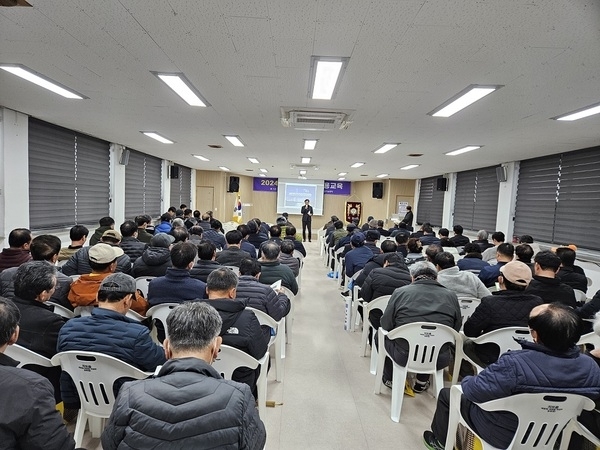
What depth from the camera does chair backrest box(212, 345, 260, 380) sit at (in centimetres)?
204

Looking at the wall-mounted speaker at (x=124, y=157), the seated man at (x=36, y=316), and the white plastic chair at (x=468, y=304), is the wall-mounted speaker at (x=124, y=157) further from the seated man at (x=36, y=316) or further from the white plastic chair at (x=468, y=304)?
the white plastic chair at (x=468, y=304)

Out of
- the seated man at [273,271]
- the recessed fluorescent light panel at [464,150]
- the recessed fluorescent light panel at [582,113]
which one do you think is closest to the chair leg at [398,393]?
the seated man at [273,271]

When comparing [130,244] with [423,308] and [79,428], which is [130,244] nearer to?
[79,428]

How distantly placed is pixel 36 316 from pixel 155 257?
149 centimetres

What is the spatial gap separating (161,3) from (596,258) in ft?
22.9

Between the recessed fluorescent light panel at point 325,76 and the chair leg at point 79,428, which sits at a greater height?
the recessed fluorescent light panel at point 325,76

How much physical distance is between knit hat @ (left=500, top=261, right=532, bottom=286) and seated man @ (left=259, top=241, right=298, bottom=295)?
2.14 meters

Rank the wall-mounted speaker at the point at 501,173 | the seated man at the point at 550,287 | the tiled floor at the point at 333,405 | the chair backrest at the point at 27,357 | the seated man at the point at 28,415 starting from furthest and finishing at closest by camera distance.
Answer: the wall-mounted speaker at the point at 501,173
the seated man at the point at 550,287
the tiled floor at the point at 333,405
the chair backrest at the point at 27,357
the seated man at the point at 28,415

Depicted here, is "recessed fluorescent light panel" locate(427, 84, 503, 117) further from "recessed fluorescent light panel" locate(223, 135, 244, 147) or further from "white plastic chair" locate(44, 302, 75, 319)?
"white plastic chair" locate(44, 302, 75, 319)

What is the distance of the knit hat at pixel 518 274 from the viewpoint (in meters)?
2.54

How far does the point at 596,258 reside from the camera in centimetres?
543

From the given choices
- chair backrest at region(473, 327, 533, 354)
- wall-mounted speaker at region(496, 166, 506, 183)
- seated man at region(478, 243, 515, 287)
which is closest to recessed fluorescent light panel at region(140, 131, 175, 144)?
seated man at region(478, 243, 515, 287)

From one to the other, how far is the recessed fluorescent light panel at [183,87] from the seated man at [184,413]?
9.54 feet

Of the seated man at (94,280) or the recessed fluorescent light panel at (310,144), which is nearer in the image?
the seated man at (94,280)
